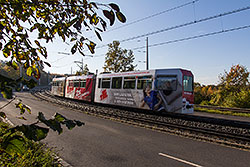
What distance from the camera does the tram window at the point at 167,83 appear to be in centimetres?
1220

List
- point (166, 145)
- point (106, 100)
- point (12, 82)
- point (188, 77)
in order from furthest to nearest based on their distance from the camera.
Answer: point (106, 100) → point (188, 77) → point (166, 145) → point (12, 82)

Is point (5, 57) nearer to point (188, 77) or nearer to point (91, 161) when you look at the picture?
point (91, 161)

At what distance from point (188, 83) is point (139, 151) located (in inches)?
312

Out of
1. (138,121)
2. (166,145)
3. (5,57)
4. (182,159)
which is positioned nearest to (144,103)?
(138,121)

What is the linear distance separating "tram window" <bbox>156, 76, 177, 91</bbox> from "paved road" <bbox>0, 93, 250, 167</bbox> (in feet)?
14.9

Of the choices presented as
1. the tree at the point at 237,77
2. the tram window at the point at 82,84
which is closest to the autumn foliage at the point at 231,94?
the tree at the point at 237,77

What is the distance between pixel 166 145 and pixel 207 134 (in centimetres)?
282

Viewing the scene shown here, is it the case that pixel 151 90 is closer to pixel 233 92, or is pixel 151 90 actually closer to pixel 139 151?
pixel 139 151

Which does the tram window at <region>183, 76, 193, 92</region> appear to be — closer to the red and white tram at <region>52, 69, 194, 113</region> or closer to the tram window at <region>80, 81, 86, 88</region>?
the red and white tram at <region>52, 69, 194, 113</region>

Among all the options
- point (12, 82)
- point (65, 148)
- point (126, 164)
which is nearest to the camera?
point (12, 82)

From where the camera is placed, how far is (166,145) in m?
6.91

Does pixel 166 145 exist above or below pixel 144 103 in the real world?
below

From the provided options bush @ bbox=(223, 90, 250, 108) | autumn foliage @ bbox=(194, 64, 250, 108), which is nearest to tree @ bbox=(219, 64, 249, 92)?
autumn foliage @ bbox=(194, 64, 250, 108)

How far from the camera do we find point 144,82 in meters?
13.7
